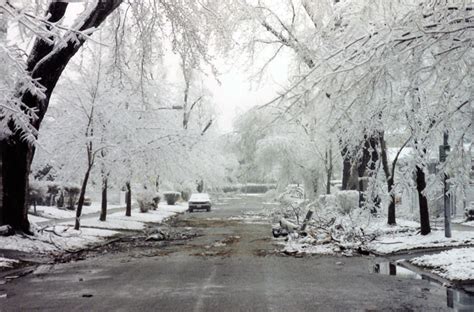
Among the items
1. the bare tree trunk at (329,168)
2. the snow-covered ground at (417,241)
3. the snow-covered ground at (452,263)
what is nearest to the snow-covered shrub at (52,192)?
the bare tree trunk at (329,168)

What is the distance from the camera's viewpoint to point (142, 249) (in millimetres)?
15219

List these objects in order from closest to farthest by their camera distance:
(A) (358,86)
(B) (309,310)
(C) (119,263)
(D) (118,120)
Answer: (B) (309,310) < (A) (358,86) < (C) (119,263) < (D) (118,120)

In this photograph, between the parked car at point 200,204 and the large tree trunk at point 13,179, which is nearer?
the large tree trunk at point 13,179

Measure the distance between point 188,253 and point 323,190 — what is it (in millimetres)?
22386

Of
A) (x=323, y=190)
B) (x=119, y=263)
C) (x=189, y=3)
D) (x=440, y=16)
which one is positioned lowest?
(x=119, y=263)

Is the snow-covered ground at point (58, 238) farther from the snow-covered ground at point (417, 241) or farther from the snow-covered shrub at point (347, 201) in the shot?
the snow-covered shrub at point (347, 201)

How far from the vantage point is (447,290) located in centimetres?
840

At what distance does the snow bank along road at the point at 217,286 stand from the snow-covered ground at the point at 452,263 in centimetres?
74

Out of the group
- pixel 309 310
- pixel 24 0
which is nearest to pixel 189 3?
pixel 24 0

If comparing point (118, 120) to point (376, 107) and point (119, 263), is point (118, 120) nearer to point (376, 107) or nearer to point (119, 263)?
point (119, 263)

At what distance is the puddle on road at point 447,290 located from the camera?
23.8 feet

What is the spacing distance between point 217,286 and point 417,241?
7914mm

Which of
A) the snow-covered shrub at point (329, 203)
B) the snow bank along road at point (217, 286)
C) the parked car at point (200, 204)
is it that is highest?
the snow-covered shrub at point (329, 203)

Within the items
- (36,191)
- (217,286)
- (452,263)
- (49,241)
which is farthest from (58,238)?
(36,191)
